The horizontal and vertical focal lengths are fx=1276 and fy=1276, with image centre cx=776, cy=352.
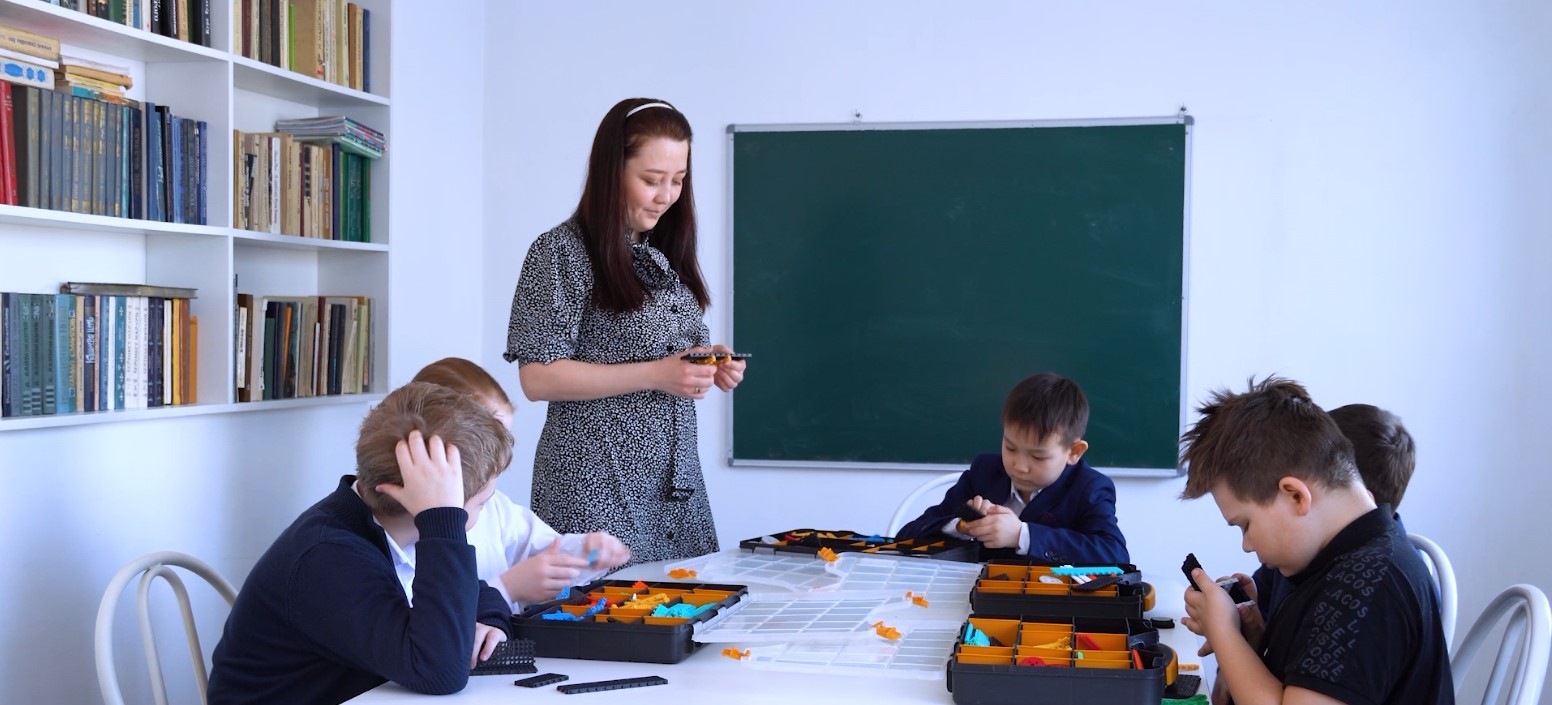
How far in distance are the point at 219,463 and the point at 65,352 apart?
54 cm

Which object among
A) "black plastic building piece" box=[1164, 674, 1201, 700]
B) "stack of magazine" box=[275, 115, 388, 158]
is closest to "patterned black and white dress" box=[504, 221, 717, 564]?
"black plastic building piece" box=[1164, 674, 1201, 700]

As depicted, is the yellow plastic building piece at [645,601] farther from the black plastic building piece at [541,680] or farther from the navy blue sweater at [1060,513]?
the navy blue sweater at [1060,513]

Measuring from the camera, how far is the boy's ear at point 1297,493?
153 cm

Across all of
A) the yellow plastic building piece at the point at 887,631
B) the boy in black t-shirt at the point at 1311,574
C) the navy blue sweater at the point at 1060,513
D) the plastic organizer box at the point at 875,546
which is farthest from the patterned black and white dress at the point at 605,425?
the boy in black t-shirt at the point at 1311,574

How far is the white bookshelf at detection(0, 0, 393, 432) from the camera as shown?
2680mm

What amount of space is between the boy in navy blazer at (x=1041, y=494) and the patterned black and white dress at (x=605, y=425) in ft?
1.70

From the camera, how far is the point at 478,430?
5.06 feet

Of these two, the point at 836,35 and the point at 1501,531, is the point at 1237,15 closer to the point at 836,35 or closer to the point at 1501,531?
the point at 836,35

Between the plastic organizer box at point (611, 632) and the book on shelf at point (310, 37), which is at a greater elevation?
the book on shelf at point (310, 37)

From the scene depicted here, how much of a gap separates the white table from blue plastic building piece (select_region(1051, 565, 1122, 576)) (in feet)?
1.12

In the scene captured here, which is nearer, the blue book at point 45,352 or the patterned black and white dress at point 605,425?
the patterned black and white dress at point 605,425

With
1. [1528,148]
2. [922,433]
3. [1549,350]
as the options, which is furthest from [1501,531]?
[922,433]

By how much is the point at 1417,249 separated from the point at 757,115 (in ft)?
6.49

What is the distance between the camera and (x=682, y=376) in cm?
217
